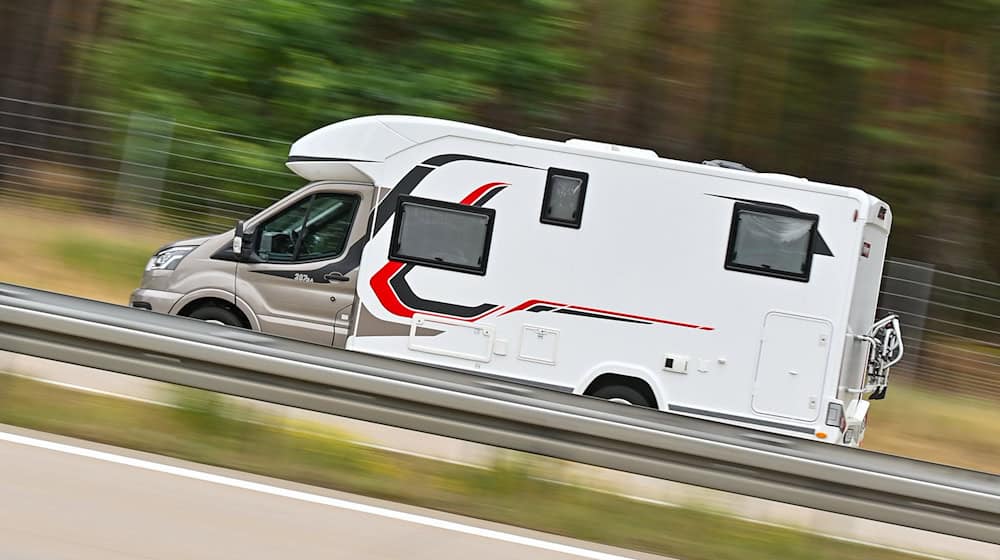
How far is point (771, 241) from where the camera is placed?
10.1 metres

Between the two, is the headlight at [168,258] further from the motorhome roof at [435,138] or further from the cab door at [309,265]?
the motorhome roof at [435,138]

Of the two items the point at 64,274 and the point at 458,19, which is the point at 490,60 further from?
the point at 64,274

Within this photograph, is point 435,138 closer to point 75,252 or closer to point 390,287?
point 390,287

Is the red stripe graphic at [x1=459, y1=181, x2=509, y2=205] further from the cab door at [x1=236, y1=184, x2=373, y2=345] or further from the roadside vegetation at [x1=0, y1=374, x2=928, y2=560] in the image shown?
the roadside vegetation at [x1=0, y1=374, x2=928, y2=560]

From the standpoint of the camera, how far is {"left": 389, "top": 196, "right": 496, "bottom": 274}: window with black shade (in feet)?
34.3

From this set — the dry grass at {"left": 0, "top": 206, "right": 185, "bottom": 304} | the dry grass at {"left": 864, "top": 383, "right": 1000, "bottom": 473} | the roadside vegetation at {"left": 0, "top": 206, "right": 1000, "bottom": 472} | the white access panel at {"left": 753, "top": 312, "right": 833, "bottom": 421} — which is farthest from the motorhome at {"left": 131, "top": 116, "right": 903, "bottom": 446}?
the dry grass at {"left": 0, "top": 206, "right": 185, "bottom": 304}

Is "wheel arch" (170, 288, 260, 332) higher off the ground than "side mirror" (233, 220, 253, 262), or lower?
lower

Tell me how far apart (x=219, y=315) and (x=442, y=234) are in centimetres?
214

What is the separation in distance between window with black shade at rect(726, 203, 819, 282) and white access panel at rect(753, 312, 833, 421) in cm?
39

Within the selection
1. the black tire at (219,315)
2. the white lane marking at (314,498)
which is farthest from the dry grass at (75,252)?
the white lane marking at (314,498)

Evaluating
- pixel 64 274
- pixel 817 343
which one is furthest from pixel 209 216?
pixel 817 343

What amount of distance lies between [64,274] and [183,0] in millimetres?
3924

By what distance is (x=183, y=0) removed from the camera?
1609 cm

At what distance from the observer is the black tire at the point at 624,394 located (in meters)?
10.2
